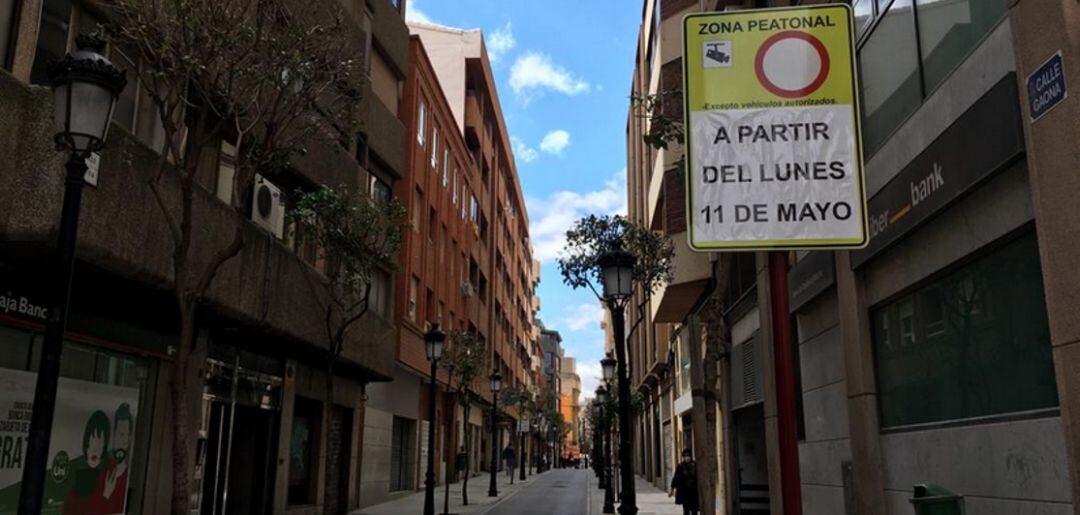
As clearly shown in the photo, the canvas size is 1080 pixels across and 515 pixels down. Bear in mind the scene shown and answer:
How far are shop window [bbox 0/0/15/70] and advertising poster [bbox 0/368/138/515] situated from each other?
140 inches

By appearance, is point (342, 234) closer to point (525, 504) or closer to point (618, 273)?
point (618, 273)

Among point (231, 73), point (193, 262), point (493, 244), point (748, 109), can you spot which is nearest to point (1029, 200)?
point (748, 109)

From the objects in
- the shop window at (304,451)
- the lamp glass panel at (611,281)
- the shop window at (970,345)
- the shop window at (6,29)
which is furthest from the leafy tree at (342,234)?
the shop window at (970,345)

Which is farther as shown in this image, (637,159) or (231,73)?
(637,159)

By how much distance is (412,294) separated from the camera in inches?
1158

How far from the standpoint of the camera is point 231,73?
9.05 meters

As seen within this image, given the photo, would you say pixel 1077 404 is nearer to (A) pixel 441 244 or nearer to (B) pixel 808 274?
(B) pixel 808 274

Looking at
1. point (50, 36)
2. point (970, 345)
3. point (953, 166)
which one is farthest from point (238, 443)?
point (953, 166)

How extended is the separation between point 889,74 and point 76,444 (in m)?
11.2

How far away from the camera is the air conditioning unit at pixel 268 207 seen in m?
15.7

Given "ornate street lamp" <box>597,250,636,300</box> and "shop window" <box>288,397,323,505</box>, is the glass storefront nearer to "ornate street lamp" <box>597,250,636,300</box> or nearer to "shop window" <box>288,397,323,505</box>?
"shop window" <box>288,397,323,505</box>

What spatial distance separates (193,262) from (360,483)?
1252cm

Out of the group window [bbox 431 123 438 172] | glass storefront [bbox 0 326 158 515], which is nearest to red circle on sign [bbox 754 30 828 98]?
glass storefront [bbox 0 326 158 515]

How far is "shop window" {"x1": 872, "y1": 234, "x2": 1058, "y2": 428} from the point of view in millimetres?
6039
